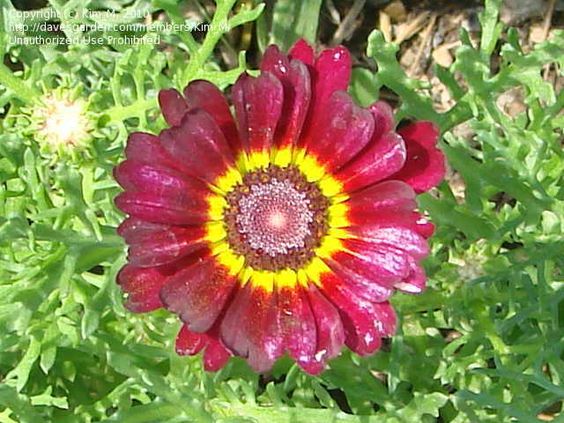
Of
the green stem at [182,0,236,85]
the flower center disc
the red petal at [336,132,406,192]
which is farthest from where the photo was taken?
the green stem at [182,0,236,85]

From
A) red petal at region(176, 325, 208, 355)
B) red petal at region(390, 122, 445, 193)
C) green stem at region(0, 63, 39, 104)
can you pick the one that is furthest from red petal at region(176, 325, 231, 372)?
green stem at region(0, 63, 39, 104)

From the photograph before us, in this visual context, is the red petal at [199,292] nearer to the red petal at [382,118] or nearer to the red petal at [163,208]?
the red petal at [163,208]

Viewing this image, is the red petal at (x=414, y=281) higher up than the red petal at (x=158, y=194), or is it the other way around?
the red petal at (x=158, y=194)

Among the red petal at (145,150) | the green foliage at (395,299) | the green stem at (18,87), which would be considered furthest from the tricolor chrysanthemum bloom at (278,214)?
the green stem at (18,87)

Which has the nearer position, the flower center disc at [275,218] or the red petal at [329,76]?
the red petal at [329,76]

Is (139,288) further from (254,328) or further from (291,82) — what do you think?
(291,82)

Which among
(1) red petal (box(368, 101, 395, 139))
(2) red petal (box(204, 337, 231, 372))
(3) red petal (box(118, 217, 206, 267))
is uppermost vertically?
(1) red petal (box(368, 101, 395, 139))

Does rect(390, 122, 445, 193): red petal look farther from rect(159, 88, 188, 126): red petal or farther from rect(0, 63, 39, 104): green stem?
rect(0, 63, 39, 104): green stem

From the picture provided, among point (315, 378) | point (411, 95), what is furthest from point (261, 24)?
point (315, 378)
